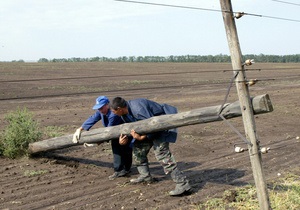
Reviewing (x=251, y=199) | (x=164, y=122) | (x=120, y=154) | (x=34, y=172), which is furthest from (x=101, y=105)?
(x=251, y=199)

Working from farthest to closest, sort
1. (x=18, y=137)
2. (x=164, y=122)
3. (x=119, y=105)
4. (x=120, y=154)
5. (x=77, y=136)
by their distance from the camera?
(x=18, y=137) → (x=120, y=154) → (x=77, y=136) → (x=119, y=105) → (x=164, y=122)

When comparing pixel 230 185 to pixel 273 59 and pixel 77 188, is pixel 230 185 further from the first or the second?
pixel 273 59

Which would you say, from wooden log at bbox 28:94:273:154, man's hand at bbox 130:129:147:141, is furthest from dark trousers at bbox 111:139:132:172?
man's hand at bbox 130:129:147:141

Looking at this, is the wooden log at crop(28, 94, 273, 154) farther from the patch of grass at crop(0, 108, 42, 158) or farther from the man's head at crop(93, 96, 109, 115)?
the patch of grass at crop(0, 108, 42, 158)

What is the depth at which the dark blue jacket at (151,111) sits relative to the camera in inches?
267

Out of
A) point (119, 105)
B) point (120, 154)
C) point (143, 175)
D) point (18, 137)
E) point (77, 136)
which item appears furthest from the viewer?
point (18, 137)

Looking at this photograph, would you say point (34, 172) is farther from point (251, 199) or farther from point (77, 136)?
point (251, 199)

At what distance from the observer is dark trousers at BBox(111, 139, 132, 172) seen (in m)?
7.91

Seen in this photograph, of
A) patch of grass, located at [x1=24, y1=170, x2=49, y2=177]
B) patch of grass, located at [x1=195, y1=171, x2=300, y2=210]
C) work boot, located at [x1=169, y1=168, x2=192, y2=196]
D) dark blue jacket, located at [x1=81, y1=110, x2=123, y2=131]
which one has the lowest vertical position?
patch of grass, located at [x1=195, y1=171, x2=300, y2=210]

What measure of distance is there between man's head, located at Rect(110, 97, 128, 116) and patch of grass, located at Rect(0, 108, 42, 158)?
129 inches

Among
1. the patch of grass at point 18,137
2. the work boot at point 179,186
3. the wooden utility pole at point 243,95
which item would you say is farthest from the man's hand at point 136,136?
the patch of grass at point 18,137

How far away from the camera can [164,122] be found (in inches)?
250

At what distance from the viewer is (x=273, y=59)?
104750 mm

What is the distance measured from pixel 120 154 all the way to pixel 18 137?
8.19ft
